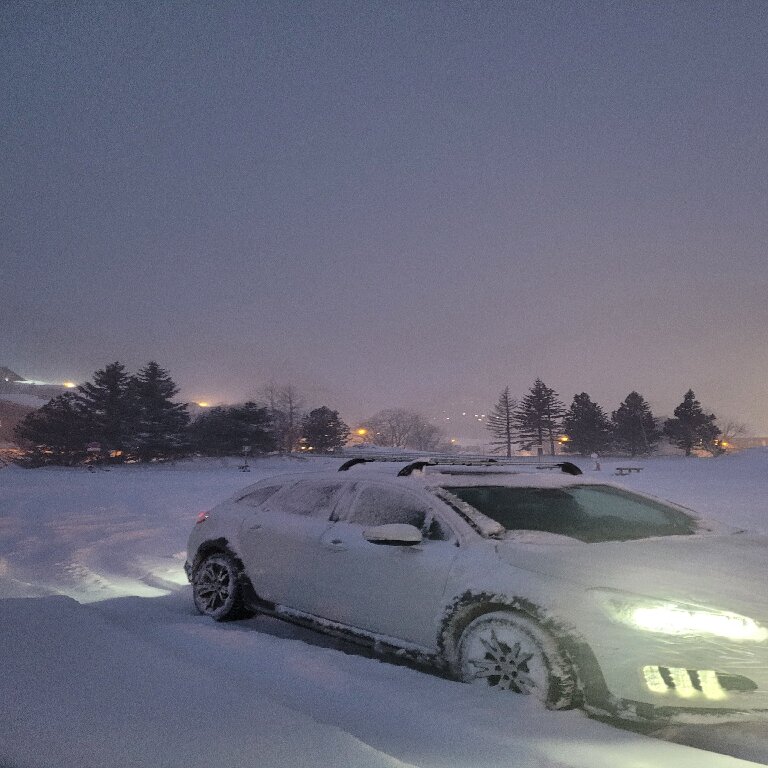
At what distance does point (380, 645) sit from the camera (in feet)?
12.7

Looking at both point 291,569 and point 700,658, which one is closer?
point 700,658

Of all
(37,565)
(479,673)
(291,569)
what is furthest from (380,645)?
(37,565)

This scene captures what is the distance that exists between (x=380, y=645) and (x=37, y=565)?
550 cm

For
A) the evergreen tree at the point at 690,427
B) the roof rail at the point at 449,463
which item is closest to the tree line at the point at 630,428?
the evergreen tree at the point at 690,427

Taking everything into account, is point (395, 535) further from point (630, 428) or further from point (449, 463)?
point (630, 428)

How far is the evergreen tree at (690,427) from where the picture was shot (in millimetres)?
77562

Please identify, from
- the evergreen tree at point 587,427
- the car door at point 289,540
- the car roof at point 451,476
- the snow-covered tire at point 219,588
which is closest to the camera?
the car roof at point 451,476

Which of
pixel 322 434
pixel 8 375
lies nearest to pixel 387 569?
pixel 322 434

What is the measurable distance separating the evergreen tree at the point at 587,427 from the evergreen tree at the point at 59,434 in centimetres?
6059

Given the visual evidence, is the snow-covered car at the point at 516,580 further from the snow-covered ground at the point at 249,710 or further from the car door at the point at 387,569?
the snow-covered ground at the point at 249,710

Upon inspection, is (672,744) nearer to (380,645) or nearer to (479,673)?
(479,673)

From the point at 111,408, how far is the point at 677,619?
55.4m

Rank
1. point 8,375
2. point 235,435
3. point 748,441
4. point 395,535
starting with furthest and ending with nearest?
point 748,441
point 8,375
point 235,435
point 395,535

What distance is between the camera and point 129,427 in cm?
5212
